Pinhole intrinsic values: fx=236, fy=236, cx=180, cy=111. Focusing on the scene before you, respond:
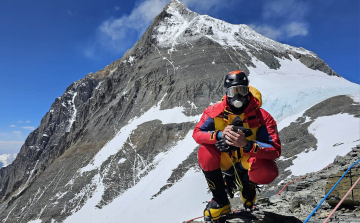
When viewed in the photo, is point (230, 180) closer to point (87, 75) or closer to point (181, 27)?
point (181, 27)

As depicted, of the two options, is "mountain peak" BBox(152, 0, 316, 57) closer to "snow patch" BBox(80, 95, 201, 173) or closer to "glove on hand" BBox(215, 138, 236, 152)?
"snow patch" BBox(80, 95, 201, 173)

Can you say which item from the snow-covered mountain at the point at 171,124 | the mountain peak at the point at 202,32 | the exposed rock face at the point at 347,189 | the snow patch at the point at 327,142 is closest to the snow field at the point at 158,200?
the snow-covered mountain at the point at 171,124

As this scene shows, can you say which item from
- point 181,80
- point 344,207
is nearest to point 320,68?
point 181,80

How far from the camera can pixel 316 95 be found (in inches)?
1271

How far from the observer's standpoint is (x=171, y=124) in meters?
36.5

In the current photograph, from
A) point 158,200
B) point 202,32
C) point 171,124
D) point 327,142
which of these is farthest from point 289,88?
point 202,32

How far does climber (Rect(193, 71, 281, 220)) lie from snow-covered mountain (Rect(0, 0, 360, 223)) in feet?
44.4

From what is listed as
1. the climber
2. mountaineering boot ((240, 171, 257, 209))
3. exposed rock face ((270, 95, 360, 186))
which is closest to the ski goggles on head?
the climber

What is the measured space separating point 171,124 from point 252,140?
32985mm

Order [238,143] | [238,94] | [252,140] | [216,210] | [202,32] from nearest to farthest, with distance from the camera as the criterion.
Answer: [238,143] → [252,140] → [238,94] → [216,210] → [202,32]

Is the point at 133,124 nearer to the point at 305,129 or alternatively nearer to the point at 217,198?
the point at 305,129

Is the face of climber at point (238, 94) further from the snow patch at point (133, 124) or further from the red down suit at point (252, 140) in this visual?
the snow patch at point (133, 124)

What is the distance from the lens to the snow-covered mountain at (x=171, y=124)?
70.0 ft

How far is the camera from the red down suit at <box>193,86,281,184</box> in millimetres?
3605
